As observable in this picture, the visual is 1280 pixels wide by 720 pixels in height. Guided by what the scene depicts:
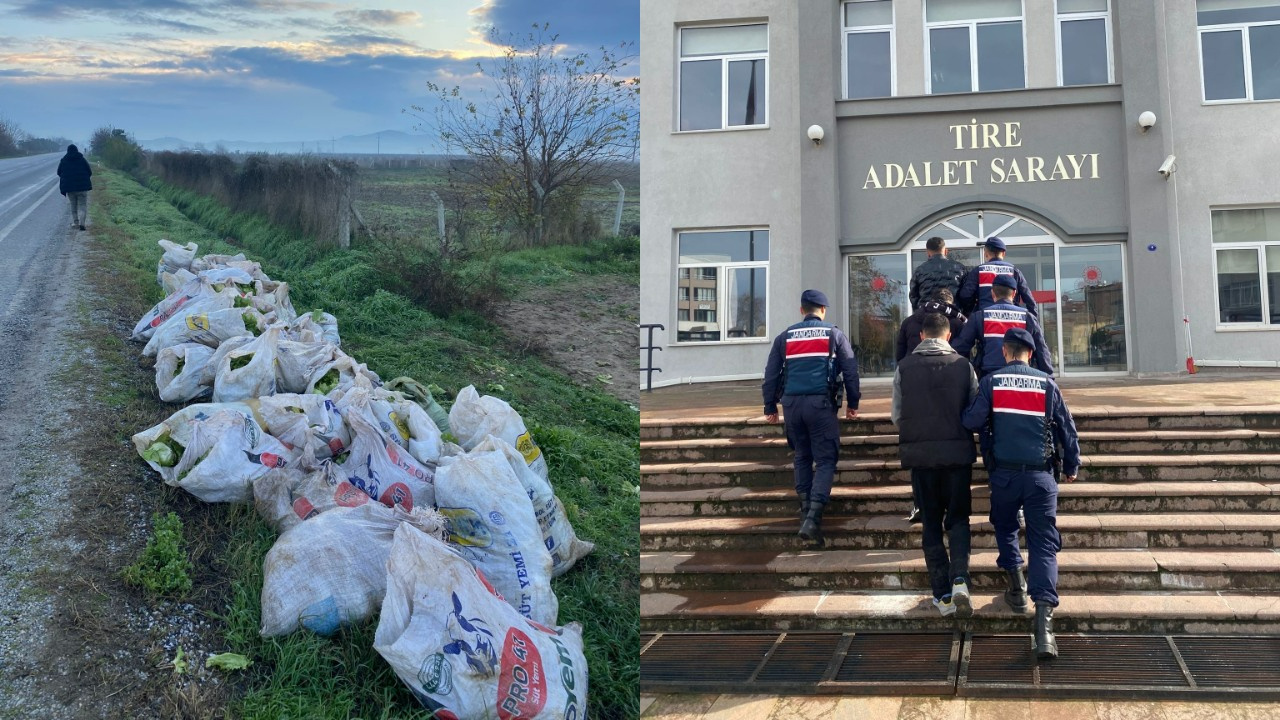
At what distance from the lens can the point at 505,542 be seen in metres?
5.01

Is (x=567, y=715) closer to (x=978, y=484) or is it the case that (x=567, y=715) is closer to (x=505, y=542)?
(x=505, y=542)

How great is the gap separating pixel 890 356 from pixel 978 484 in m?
7.42

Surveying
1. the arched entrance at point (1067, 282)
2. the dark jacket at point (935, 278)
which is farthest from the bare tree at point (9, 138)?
the arched entrance at point (1067, 282)

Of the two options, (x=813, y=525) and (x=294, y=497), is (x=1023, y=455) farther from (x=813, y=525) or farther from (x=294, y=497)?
(x=294, y=497)

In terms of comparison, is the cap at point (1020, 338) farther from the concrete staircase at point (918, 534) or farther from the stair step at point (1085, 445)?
the stair step at point (1085, 445)

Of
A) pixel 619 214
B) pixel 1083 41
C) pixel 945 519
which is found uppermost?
pixel 1083 41

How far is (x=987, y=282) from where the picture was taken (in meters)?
8.23

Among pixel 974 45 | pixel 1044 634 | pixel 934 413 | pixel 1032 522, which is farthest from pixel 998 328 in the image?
pixel 974 45

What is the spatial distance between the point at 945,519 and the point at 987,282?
277 cm

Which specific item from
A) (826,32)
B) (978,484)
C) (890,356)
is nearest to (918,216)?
(890,356)

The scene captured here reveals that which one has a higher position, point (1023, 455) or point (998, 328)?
point (998, 328)

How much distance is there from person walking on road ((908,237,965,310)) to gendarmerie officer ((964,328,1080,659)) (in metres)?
2.25

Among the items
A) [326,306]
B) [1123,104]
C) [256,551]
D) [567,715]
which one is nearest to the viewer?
[567,715]

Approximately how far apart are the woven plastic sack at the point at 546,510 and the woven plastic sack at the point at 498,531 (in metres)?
0.37
